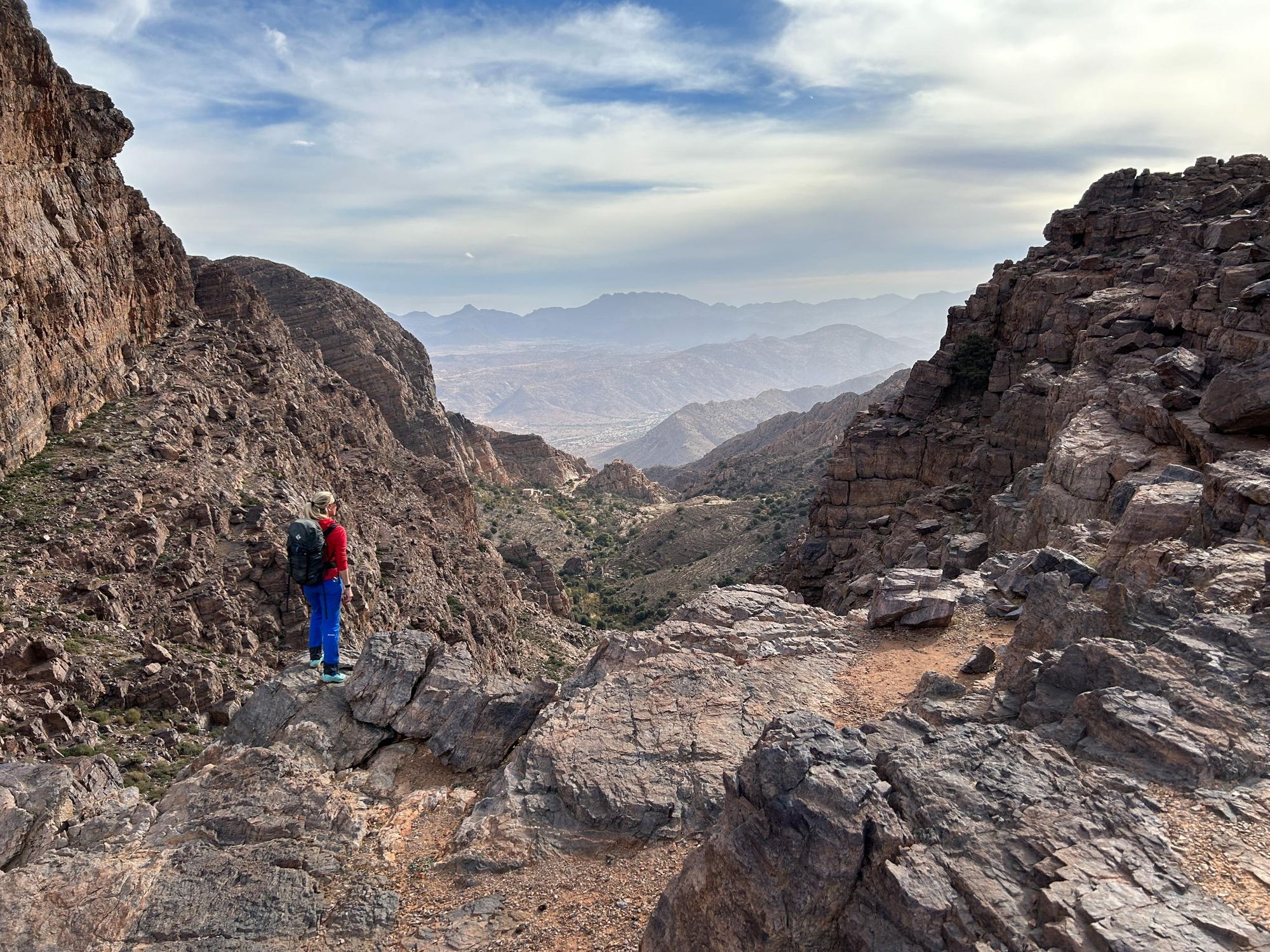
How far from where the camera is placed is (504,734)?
1102 centimetres

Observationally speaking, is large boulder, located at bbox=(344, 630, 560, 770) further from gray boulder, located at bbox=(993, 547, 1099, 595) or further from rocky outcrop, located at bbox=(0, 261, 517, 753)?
gray boulder, located at bbox=(993, 547, 1099, 595)

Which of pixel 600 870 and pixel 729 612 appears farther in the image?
pixel 729 612

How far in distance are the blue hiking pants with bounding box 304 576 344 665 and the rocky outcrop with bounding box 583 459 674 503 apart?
79008mm

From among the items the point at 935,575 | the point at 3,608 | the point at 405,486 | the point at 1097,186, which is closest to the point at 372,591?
the point at 3,608

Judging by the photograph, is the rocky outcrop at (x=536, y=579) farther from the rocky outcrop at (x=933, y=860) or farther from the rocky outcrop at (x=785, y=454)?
the rocky outcrop at (x=933, y=860)

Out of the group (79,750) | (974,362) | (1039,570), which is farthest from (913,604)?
(974,362)

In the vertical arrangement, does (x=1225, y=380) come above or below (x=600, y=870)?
above

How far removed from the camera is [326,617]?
12.4 meters

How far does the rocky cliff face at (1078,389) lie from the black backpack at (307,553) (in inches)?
522

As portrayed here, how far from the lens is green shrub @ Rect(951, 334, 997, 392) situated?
33.7 m

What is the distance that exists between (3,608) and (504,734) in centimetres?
1436

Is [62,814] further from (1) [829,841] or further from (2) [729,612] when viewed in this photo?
(2) [729,612]

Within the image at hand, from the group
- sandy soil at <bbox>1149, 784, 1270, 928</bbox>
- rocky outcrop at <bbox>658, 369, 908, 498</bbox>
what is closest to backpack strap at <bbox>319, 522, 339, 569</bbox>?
sandy soil at <bbox>1149, 784, 1270, 928</bbox>

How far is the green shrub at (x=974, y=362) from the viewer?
3372 centimetres
